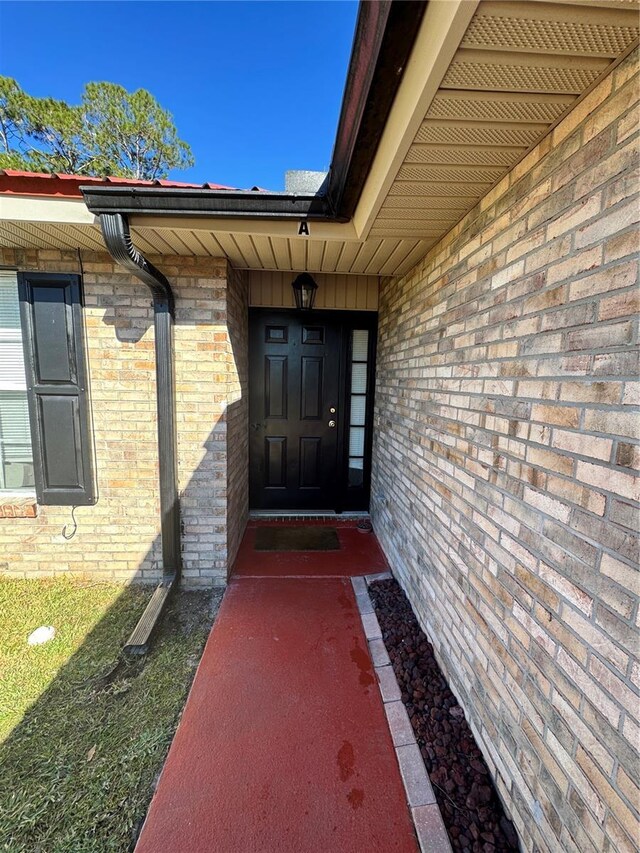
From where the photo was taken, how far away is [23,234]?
6.91 feet

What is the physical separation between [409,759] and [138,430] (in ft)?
8.07

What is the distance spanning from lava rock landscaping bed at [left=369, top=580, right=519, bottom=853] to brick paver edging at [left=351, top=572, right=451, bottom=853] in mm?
27

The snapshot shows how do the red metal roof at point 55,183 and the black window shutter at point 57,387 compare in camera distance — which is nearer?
the red metal roof at point 55,183

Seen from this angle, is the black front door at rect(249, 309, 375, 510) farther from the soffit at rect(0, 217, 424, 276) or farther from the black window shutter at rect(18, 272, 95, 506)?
the black window shutter at rect(18, 272, 95, 506)

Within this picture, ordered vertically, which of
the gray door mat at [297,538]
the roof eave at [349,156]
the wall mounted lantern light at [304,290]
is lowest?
the gray door mat at [297,538]

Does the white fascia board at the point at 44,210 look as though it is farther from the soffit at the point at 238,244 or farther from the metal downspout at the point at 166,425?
the metal downspout at the point at 166,425

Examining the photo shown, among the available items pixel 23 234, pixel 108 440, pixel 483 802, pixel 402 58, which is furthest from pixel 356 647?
pixel 23 234

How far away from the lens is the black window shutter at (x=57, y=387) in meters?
2.40

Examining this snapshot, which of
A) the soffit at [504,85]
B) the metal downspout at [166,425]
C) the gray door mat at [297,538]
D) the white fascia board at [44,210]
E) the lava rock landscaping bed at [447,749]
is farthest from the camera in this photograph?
the gray door mat at [297,538]

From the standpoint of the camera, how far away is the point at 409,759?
1452mm

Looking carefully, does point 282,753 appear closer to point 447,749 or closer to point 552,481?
point 447,749

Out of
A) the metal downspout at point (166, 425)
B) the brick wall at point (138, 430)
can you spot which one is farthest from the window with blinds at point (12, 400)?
the metal downspout at point (166, 425)

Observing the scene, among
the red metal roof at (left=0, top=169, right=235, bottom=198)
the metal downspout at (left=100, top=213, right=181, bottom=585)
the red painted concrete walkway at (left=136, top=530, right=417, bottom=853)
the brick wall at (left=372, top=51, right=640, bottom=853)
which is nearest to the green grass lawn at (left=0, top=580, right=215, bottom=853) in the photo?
the red painted concrete walkway at (left=136, top=530, right=417, bottom=853)

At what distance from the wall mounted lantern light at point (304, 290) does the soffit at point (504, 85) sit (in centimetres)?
156
